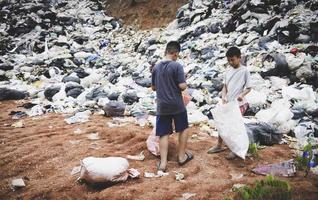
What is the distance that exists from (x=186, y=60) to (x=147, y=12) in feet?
22.9

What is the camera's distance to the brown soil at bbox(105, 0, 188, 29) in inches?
511

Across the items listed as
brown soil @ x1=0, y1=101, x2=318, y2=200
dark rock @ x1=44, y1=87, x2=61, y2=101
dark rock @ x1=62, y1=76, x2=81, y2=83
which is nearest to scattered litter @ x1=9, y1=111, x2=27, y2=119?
brown soil @ x1=0, y1=101, x2=318, y2=200

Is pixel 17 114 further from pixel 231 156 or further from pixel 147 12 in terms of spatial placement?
pixel 147 12

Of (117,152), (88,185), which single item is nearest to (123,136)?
(117,152)

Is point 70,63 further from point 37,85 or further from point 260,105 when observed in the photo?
point 260,105

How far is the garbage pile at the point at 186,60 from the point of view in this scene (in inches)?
189

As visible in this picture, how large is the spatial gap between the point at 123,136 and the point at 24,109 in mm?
2684

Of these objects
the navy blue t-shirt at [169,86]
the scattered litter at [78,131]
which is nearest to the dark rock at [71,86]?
the scattered litter at [78,131]

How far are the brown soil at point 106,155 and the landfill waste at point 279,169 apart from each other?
0.27 ft

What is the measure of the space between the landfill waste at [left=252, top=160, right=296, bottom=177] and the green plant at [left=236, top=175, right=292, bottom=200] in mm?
506

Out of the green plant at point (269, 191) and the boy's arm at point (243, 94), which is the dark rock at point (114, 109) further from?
the green plant at point (269, 191)

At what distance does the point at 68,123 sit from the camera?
4.77m

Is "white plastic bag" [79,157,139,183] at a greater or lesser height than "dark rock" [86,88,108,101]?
lesser

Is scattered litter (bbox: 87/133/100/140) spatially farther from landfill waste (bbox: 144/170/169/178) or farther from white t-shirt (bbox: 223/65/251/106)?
white t-shirt (bbox: 223/65/251/106)
